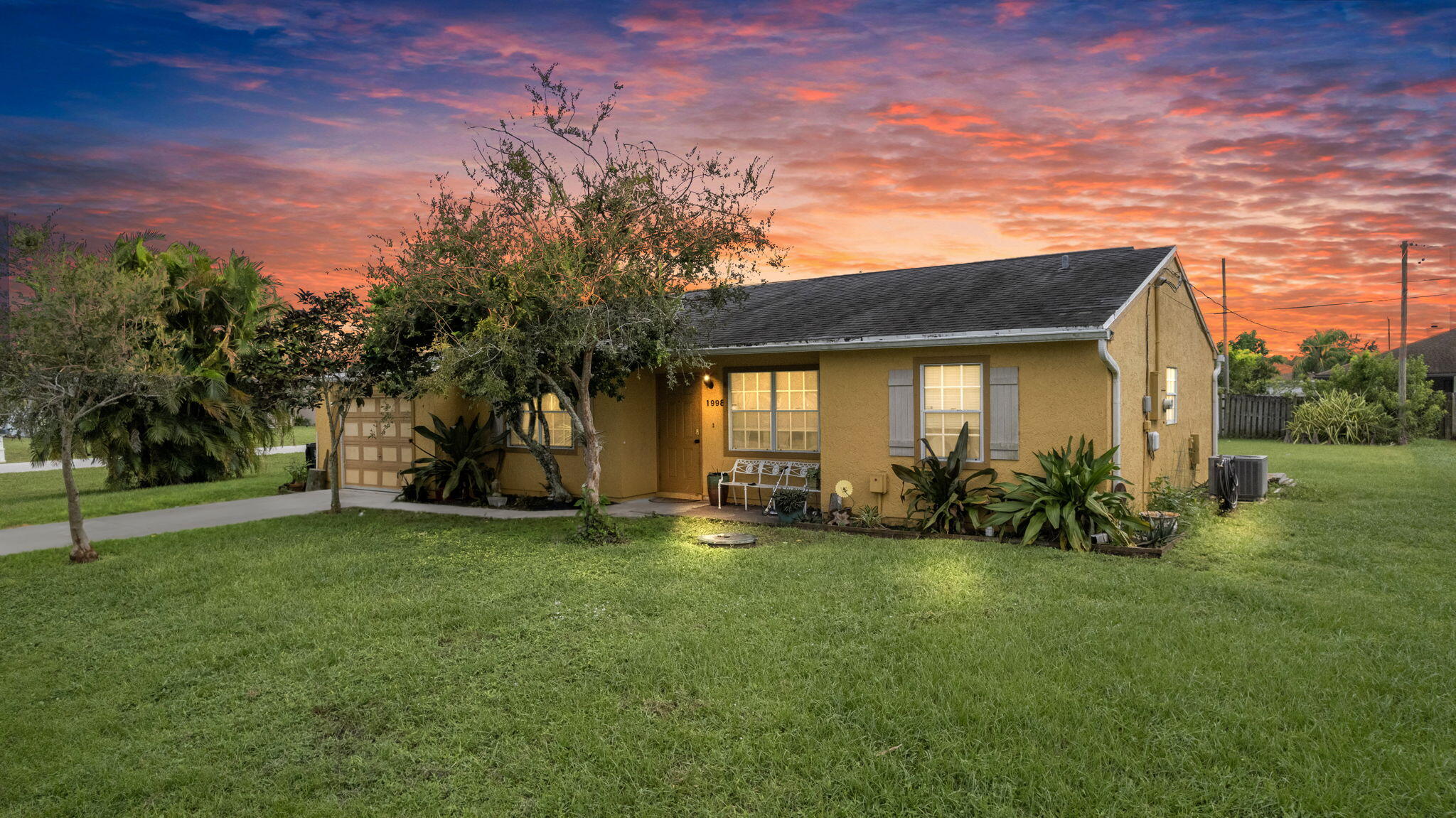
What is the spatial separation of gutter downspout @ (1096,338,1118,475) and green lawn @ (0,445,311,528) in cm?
1500

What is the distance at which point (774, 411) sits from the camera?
12.1 metres

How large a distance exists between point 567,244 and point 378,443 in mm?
8847

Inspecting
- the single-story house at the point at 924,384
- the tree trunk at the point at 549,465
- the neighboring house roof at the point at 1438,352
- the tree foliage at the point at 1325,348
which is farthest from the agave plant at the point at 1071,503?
the tree foliage at the point at 1325,348

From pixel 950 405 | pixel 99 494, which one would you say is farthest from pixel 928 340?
pixel 99 494

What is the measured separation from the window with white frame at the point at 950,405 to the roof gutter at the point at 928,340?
0.57m

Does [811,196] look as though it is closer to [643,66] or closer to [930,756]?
[643,66]

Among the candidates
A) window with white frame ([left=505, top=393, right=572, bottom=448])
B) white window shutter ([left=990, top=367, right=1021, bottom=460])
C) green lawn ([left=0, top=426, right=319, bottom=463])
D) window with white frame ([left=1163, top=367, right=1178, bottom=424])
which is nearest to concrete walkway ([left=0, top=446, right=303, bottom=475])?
green lawn ([left=0, top=426, right=319, bottom=463])

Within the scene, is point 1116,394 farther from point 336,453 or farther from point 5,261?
point 5,261

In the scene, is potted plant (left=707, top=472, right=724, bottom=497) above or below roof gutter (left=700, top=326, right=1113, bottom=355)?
below

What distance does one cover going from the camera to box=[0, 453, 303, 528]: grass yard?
12758 mm

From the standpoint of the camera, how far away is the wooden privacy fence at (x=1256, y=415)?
25.6 meters

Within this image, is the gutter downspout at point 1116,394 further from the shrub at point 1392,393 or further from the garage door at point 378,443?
the shrub at point 1392,393

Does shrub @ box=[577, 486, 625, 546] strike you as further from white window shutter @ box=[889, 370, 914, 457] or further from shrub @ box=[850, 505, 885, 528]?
white window shutter @ box=[889, 370, 914, 457]

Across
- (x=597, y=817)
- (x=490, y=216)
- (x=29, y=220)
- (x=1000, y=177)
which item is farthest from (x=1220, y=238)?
(x=29, y=220)
